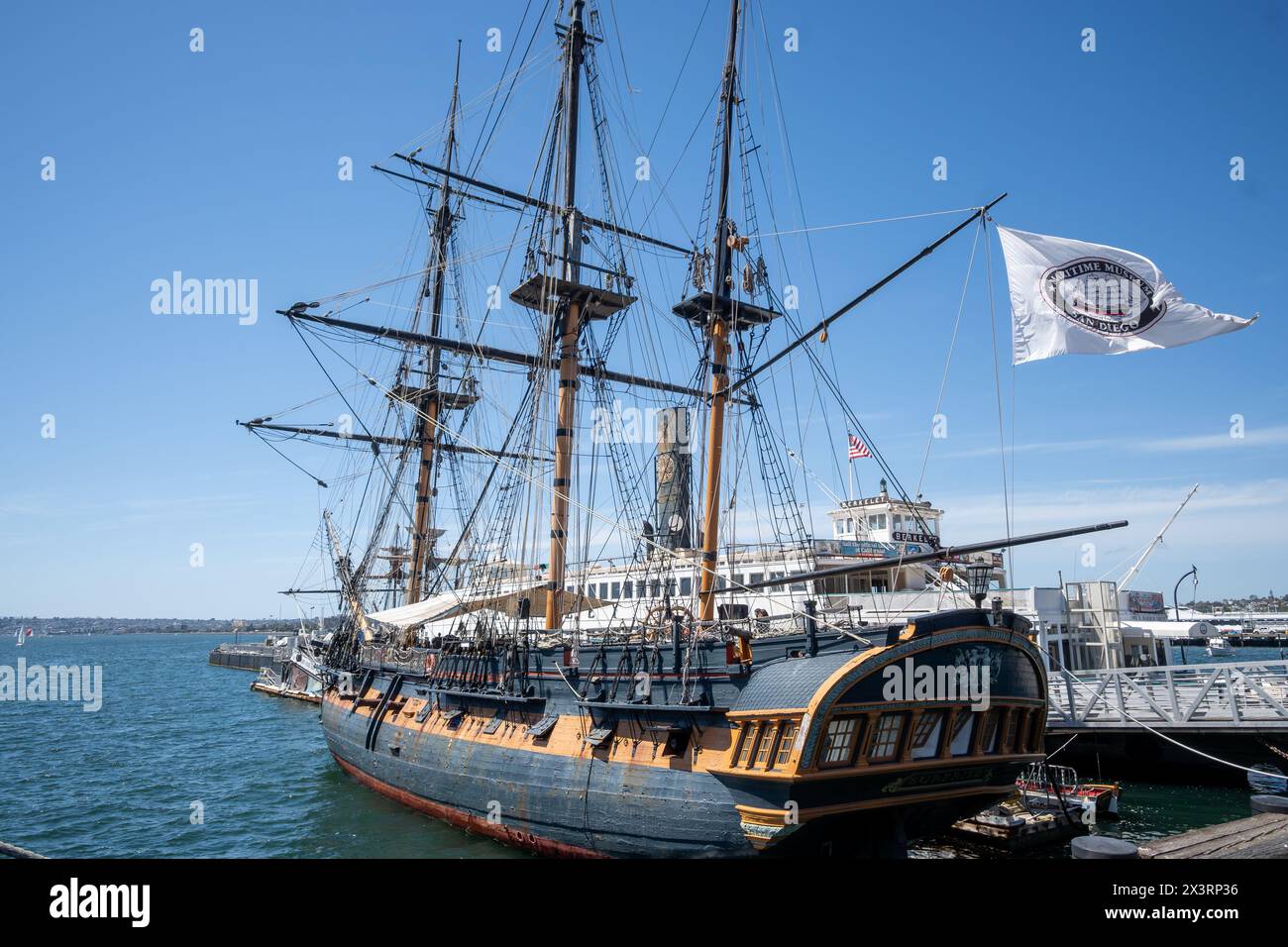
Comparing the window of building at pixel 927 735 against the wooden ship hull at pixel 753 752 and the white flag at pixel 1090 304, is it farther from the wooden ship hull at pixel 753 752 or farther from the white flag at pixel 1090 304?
the white flag at pixel 1090 304

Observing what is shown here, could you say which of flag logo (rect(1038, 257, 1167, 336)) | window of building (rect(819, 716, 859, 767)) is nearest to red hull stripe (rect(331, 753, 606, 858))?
window of building (rect(819, 716, 859, 767))

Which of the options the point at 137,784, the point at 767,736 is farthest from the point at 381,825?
the point at 767,736

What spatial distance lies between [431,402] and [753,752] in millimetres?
31302

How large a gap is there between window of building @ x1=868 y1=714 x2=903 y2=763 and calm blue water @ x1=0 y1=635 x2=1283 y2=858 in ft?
20.2

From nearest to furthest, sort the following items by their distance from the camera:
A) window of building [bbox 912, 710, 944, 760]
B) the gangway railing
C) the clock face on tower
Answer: window of building [bbox 912, 710, 944, 760]
the gangway railing
the clock face on tower

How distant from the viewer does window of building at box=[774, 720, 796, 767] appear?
12.0 m

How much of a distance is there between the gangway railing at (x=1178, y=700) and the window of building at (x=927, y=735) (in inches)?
413

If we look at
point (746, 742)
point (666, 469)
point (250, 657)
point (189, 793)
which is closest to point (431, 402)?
point (666, 469)

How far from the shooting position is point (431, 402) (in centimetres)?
4003

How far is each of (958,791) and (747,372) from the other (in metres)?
12.5

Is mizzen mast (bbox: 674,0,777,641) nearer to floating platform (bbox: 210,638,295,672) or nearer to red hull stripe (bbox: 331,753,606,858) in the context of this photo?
red hull stripe (bbox: 331,753,606,858)

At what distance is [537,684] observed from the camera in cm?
1834

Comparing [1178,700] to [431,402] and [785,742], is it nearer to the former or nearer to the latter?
[785,742]
